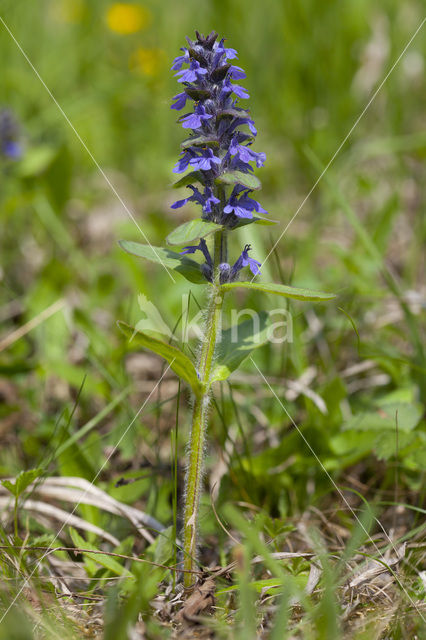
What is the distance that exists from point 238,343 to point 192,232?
0.50 meters

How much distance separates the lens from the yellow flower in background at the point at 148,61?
595 cm

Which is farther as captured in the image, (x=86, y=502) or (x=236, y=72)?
(x=86, y=502)

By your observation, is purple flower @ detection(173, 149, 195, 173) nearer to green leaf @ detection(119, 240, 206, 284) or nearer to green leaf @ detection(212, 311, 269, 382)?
green leaf @ detection(119, 240, 206, 284)

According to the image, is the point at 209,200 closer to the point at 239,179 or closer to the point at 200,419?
the point at 239,179

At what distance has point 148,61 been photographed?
6.07m

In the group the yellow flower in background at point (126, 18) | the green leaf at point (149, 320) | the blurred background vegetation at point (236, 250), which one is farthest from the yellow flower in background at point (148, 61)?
the green leaf at point (149, 320)

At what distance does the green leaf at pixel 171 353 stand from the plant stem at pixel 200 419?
→ 2.1 inches

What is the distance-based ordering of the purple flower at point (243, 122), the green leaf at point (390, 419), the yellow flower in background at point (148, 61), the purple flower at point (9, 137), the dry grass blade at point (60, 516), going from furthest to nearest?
the yellow flower in background at point (148, 61) → the purple flower at point (9, 137) → the green leaf at point (390, 419) → the dry grass blade at point (60, 516) → the purple flower at point (243, 122)

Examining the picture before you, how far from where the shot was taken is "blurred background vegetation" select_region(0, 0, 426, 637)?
2.49m

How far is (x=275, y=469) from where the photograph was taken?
8.27ft

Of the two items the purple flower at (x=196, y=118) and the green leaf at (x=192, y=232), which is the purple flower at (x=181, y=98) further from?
the green leaf at (x=192, y=232)

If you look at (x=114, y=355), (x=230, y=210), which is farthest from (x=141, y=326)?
(x=114, y=355)

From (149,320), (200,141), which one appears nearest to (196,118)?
(200,141)

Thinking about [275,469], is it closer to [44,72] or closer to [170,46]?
[44,72]
